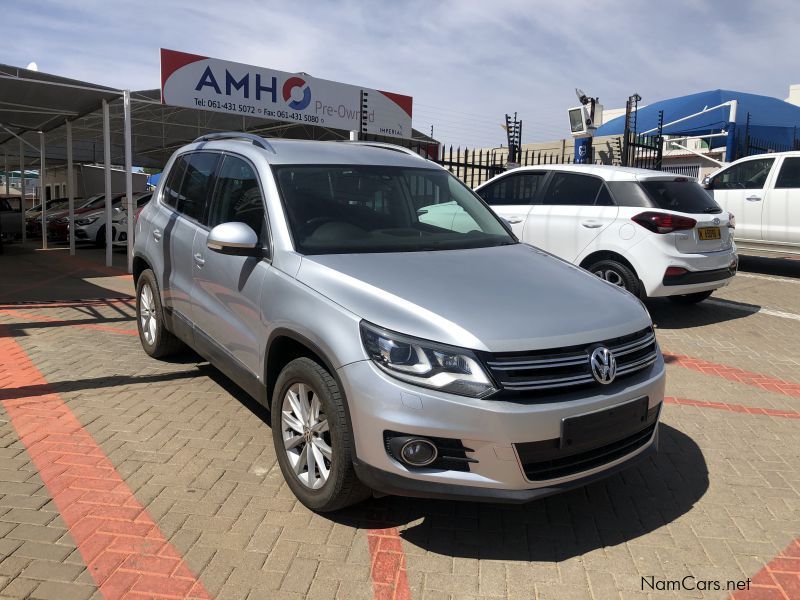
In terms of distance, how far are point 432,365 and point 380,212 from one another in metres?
1.54

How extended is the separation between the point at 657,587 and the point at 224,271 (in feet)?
9.15

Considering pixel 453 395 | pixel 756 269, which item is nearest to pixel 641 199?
pixel 453 395

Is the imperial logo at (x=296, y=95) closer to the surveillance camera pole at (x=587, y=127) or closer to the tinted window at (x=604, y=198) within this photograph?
the surveillance camera pole at (x=587, y=127)

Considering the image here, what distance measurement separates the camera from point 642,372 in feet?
9.90

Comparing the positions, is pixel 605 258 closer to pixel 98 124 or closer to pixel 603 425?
pixel 603 425

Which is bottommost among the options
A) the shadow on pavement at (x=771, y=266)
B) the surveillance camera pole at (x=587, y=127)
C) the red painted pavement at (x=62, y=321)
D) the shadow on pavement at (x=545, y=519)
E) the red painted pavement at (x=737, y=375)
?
the shadow on pavement at (x=545, y=519)

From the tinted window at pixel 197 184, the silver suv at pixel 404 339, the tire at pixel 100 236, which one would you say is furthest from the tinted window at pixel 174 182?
the tire at pixel 100 236

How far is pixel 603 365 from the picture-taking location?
2.74 metres

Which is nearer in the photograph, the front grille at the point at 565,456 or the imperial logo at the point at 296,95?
the front grille at the point at 565,456

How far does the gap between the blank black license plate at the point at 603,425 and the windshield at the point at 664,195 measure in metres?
4.60

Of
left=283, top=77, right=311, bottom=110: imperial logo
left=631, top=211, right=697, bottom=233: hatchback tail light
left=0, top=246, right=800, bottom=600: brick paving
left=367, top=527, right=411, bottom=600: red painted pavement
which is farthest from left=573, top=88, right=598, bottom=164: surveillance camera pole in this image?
left=367, top=527, right=411, bottom=600: red painted pavement

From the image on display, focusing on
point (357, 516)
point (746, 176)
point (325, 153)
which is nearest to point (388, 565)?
point (357, 516)

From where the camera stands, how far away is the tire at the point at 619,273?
22.7ft

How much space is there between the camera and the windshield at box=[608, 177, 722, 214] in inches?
274
